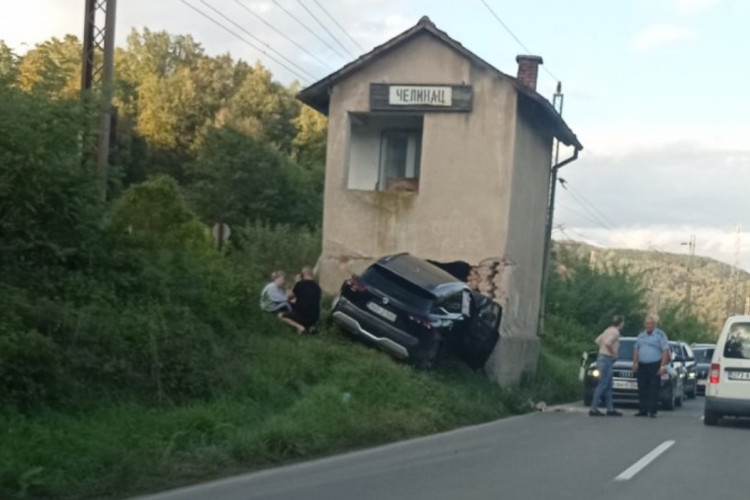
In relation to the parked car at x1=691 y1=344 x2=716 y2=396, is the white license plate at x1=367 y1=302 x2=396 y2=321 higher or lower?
higher

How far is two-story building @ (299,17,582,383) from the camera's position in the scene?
1088 inches

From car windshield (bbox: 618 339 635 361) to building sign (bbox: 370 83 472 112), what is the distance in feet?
21.2

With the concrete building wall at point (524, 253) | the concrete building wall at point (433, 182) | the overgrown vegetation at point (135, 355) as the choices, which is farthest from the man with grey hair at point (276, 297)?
Answer: the concrete building wall at point (524, 253)

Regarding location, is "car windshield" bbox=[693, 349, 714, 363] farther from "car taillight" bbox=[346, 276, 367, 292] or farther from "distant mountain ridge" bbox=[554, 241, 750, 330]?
"distant mountain ridge" bbox=[554, 241, 750, 330]

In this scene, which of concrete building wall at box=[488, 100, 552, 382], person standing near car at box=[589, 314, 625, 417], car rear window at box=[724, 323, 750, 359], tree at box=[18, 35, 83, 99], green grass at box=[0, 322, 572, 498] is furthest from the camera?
concrete building wall at box=[488, 100, 552, 382]

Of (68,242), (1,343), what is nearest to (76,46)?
(68,242)

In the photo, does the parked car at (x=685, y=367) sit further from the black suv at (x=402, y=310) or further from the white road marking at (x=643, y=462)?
the white road marking at (x=643, y=462)

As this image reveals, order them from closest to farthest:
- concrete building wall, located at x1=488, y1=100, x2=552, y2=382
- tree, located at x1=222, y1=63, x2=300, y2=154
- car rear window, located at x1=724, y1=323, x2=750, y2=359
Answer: car rear window, located at x1=724, y1=323, x2=750, y2=359
concrete building wall, located at x1=488, y1=100, x2=552, y2=382
tree, located at x1=222, y1=63, x2=300, y2=154

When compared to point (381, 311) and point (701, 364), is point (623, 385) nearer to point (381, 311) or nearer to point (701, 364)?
point (381, 311)

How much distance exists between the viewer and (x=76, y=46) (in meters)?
52.8

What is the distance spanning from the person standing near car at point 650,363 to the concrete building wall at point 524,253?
4.21 m

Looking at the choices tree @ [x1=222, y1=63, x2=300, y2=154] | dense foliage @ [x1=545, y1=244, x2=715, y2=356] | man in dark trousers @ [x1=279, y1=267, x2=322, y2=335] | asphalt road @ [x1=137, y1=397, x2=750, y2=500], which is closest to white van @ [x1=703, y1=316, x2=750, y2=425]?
asphalt road @ [x1=137, y1=397, x2=750, y2=500]

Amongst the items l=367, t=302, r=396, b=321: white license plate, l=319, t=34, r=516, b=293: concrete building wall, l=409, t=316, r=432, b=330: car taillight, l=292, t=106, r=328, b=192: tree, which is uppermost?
l=292, t=106, r=328, b=192: tree

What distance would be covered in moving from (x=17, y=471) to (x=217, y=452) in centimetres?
315
